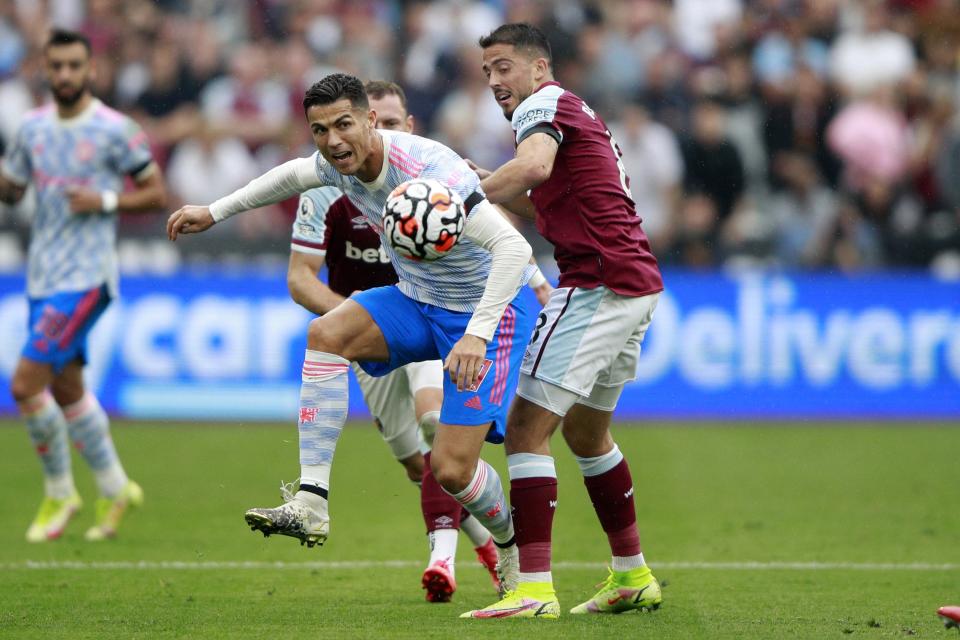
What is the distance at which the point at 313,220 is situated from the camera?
783cm

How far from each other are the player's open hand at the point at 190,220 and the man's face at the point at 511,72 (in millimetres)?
1417

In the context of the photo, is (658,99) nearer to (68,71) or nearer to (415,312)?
(68,71)

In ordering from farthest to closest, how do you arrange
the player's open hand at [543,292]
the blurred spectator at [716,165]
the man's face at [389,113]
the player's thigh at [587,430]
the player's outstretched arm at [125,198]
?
the blurred spectator at [716,165] → the player's outstretched arm at [125,198] → the man's face at [389,113] → the player's open hand at [543,292] → the player's thigh at [587,430]

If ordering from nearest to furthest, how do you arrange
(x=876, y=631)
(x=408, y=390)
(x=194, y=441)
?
(x=876, y=631)
(x=408, y=390)
(x=194, y=441)

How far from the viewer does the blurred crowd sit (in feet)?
52.6

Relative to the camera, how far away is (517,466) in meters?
6.62

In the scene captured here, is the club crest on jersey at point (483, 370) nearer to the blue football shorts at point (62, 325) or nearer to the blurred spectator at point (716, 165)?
the blue football shorts at point (62, 325)

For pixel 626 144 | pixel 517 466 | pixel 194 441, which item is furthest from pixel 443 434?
pixel 626 144

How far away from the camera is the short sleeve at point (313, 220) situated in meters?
7.81

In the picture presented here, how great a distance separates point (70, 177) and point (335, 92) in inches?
162

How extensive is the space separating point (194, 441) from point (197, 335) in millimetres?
Answer: 1213

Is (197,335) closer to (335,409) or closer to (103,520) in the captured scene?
(103,520)

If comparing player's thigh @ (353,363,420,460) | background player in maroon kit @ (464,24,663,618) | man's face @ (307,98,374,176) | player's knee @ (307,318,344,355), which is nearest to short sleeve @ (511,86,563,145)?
background player in maroon kit @ (464,24,663,618)

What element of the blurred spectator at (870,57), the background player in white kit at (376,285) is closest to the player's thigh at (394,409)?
the background player in white kit at (376,285)
